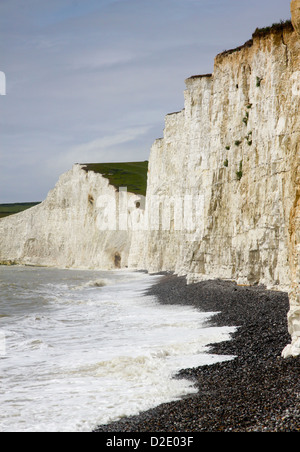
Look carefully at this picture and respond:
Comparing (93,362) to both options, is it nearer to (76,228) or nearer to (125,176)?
(76,228)

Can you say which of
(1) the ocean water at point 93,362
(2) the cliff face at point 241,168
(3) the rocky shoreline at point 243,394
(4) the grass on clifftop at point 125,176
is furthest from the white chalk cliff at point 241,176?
(4) the grass on clifftop at point 125,176

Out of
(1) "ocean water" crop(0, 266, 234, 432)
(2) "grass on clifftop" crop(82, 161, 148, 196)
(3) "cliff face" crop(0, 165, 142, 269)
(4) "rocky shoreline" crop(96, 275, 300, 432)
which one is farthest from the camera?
(2) "grass on clifftop" crop(82, 161, 148, 196)

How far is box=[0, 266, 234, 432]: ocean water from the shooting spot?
25.1ft

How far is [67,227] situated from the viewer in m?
79.9

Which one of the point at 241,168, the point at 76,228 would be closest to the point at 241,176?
the point at 241,168

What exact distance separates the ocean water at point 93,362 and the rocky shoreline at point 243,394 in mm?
422

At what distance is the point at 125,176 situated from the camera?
8888 centimetres

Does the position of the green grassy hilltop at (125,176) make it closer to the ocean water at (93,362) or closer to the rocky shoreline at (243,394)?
the ocean water at (93,362)

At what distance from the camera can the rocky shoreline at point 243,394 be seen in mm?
6180

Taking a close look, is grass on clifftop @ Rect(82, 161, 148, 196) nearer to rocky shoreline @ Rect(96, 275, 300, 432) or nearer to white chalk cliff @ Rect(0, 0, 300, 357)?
white chalk cliff @ Rect(0, 0, 300, 357)

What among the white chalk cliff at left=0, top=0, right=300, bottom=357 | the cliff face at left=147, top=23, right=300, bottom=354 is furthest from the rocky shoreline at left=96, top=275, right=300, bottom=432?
the cliff face at left=147, top=23, right=300, bottom=354

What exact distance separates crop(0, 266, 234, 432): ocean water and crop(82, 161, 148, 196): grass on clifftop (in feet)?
184

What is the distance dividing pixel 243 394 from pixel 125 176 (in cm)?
8259
